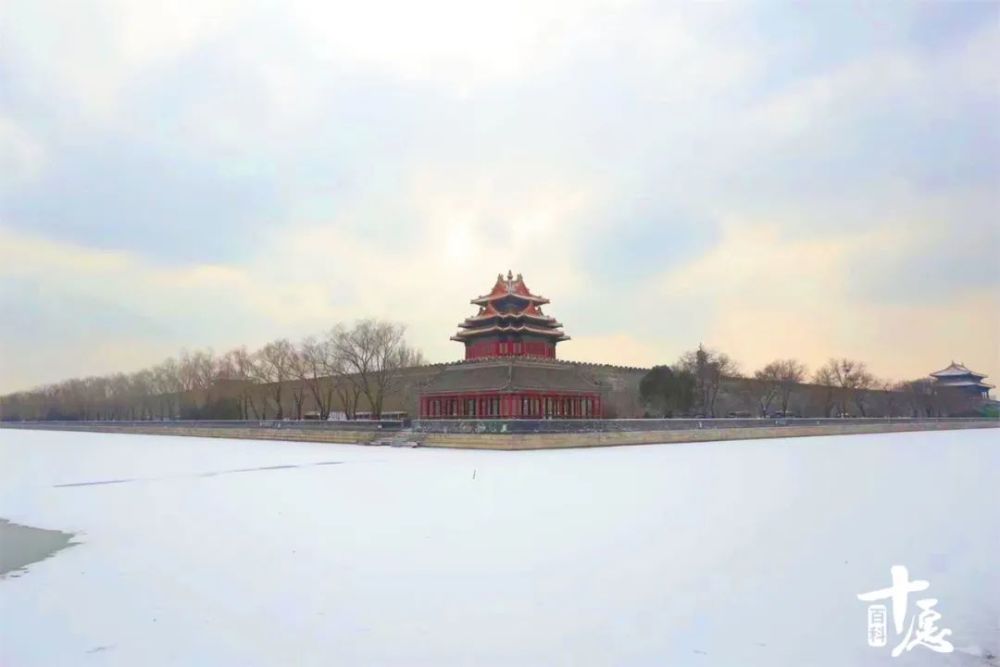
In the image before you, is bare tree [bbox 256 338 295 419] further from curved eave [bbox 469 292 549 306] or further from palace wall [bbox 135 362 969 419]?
curved eave [bbox 469 292 549 306]

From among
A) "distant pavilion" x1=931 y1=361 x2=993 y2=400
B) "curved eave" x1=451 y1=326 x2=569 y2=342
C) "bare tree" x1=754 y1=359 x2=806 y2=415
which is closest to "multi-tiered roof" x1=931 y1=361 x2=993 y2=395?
"distant pavilion" x1=931 y1=361 x2=993 y2=400

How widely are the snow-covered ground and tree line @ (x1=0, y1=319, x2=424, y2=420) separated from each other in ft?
125

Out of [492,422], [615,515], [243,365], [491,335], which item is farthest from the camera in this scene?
[243,365]

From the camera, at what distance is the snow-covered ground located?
228 inches

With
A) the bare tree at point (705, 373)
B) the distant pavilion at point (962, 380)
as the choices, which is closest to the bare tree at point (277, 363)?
the bare tree at point (705, 373)

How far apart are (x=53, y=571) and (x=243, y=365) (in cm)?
6145

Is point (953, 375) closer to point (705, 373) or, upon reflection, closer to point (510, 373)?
point (705, 373)

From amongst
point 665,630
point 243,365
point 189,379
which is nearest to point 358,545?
point 665,630

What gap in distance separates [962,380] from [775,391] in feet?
123

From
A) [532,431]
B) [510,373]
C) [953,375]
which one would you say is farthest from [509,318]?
[953,375]

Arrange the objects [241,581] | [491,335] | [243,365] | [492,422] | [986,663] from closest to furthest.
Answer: [986,663], [241,581], [492,422], [491,335], [243,365]

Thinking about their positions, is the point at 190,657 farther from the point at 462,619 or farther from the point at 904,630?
the point at 904,630

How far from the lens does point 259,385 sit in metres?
64.1

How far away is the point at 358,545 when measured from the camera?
9.55 m
